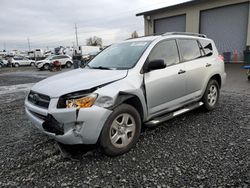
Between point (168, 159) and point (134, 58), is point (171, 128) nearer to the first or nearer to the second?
point (168, 159)

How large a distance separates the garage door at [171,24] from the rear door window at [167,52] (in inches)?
510

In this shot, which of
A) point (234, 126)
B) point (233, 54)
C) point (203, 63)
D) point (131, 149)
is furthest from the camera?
point (233, 54)

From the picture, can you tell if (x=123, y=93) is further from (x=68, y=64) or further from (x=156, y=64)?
(x=68, y=64)

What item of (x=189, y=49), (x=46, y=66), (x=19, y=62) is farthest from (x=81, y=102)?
(x=19, y=62)

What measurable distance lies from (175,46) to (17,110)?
4.48 meters

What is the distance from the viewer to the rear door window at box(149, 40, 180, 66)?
11.4 feet

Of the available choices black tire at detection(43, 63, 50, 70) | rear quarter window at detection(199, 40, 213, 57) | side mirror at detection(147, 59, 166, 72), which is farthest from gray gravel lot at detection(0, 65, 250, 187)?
black tire at detection(43, 63, 50, 70)

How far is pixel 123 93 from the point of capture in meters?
2.80

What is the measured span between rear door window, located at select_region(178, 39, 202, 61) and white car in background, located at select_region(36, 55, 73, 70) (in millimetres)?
19930

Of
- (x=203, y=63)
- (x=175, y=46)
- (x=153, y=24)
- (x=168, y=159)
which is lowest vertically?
(x=168, y=159)

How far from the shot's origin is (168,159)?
2781 millimetres

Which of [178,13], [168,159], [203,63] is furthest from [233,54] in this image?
[168,159]

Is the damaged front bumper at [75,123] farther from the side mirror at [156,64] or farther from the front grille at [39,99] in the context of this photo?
the side mirror at [156,64]

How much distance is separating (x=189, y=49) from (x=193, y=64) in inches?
13.3
